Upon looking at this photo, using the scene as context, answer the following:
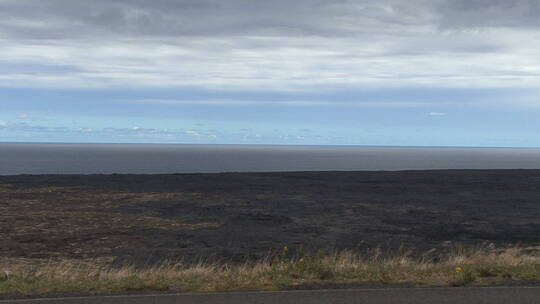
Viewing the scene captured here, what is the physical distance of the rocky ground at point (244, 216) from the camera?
18906 mm

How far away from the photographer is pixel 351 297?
29.9 feet

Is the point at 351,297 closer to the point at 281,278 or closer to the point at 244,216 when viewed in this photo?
the point at 281,278

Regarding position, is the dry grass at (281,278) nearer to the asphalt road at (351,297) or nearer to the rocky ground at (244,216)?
the asphalt road at (351,297)

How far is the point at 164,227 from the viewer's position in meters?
23.0

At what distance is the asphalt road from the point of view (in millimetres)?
8859

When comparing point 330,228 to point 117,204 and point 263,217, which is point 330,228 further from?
point 117,204

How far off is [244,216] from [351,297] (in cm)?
1759

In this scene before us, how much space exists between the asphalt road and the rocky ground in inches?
281

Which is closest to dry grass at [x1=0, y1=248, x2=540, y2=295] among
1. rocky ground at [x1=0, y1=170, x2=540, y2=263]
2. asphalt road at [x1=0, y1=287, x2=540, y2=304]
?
asphalt road at [x1=0, y1=287, x2=540, y2=304]

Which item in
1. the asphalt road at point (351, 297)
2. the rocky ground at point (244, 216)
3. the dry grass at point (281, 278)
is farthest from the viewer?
the rocky ground at point (244, 216)

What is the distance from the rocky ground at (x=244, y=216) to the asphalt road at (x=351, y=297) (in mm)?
7149

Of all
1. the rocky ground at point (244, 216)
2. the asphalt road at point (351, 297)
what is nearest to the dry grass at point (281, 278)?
the asphalt road at point (351, 297)

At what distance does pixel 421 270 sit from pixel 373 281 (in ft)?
5.36

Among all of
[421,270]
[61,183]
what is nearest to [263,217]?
[421,270]
